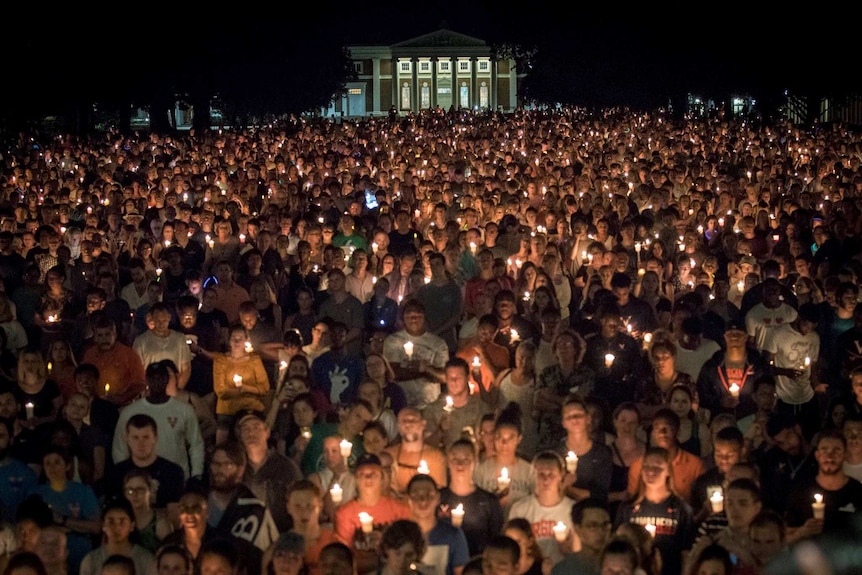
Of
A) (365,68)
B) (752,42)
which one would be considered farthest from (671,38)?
(365,68)

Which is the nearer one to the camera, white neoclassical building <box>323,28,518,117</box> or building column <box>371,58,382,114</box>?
white neoclassical building <box>323,28,518,117</box>

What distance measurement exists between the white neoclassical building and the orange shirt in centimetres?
12868

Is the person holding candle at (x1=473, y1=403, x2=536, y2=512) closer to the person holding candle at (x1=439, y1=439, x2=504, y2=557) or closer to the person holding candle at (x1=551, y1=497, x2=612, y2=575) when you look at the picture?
the person holding candle at (x1=439, y1=439, x2=504, y2=557)

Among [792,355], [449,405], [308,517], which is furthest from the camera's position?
[792,355]

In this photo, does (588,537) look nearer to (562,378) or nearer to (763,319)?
(562,378)

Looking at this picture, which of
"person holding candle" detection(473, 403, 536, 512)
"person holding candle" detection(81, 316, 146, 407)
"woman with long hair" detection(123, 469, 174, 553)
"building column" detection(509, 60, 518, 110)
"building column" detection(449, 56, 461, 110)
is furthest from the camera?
"building column" detection(509, 60, 518, 110)

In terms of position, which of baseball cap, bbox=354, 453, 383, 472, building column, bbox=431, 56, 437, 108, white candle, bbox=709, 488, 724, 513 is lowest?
white candle, bbox=709, 488, 724, 513

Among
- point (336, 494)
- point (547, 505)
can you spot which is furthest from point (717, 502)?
point (336, 494)

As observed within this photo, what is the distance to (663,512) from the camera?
707 centimetres

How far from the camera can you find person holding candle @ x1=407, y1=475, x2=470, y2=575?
22.2 feet

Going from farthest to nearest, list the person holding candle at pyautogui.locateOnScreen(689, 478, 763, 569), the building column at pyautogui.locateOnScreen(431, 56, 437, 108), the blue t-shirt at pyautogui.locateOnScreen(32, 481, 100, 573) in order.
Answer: the building column at pyautogui.locateOnScreen(431, 56, 437, 108), the blue t-shirt at pyautogui.locateOnScreen(32, 481, 100, 573), the person holding candle at pyautogui.locateOnScreen(689, 478, 763, 569)

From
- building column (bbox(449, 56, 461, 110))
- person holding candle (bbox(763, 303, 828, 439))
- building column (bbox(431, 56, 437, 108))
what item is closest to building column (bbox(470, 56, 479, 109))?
building column (bbox(449, 56, 461, 110))

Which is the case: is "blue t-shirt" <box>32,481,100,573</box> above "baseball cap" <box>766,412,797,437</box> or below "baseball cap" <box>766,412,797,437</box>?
below

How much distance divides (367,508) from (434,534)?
Answer: 48cm
